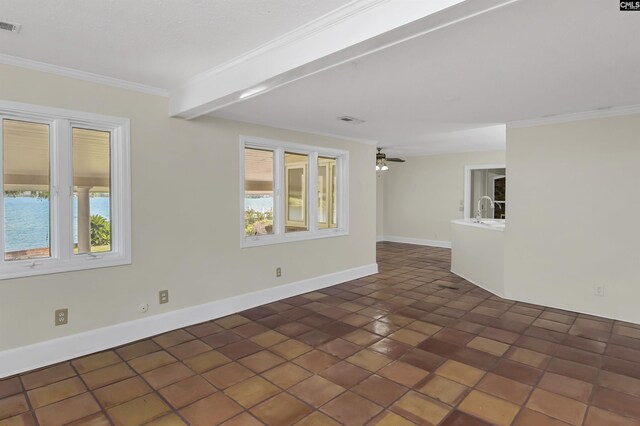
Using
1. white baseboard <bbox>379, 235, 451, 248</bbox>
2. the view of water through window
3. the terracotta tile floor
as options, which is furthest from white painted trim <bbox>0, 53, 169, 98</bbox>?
white baseboard <bbox>379, 235, 451, 248</bbox>

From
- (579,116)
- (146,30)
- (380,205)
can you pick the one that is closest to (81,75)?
(146,30)

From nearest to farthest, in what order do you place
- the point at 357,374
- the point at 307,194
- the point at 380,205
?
the point at 357,374
the point at 307,194
the point at 380,205

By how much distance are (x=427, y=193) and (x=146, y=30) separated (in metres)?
7.91

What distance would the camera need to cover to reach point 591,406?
7.84 feet

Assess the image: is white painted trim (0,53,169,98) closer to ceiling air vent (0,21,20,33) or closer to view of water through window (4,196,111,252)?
ceiling air vent (0,21,20,33)

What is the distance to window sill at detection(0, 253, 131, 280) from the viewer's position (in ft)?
9.30

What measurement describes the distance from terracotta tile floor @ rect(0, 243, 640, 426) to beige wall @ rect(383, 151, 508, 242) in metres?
4.73

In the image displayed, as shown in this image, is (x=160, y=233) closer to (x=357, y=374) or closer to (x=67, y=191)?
(x=67, y=191)

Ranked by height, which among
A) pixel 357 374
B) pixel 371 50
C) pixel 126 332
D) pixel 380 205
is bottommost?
pixel 357 374

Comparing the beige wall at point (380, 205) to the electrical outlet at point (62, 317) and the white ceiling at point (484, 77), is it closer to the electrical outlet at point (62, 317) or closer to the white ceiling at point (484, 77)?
the white ceiling at point (484, 77)

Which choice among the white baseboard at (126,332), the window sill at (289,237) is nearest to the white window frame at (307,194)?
the window sill at (289,237)

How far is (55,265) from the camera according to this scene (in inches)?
119

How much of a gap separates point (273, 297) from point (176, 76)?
2781 millimetres

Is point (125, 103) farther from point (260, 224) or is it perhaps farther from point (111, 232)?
point (260, 224)
